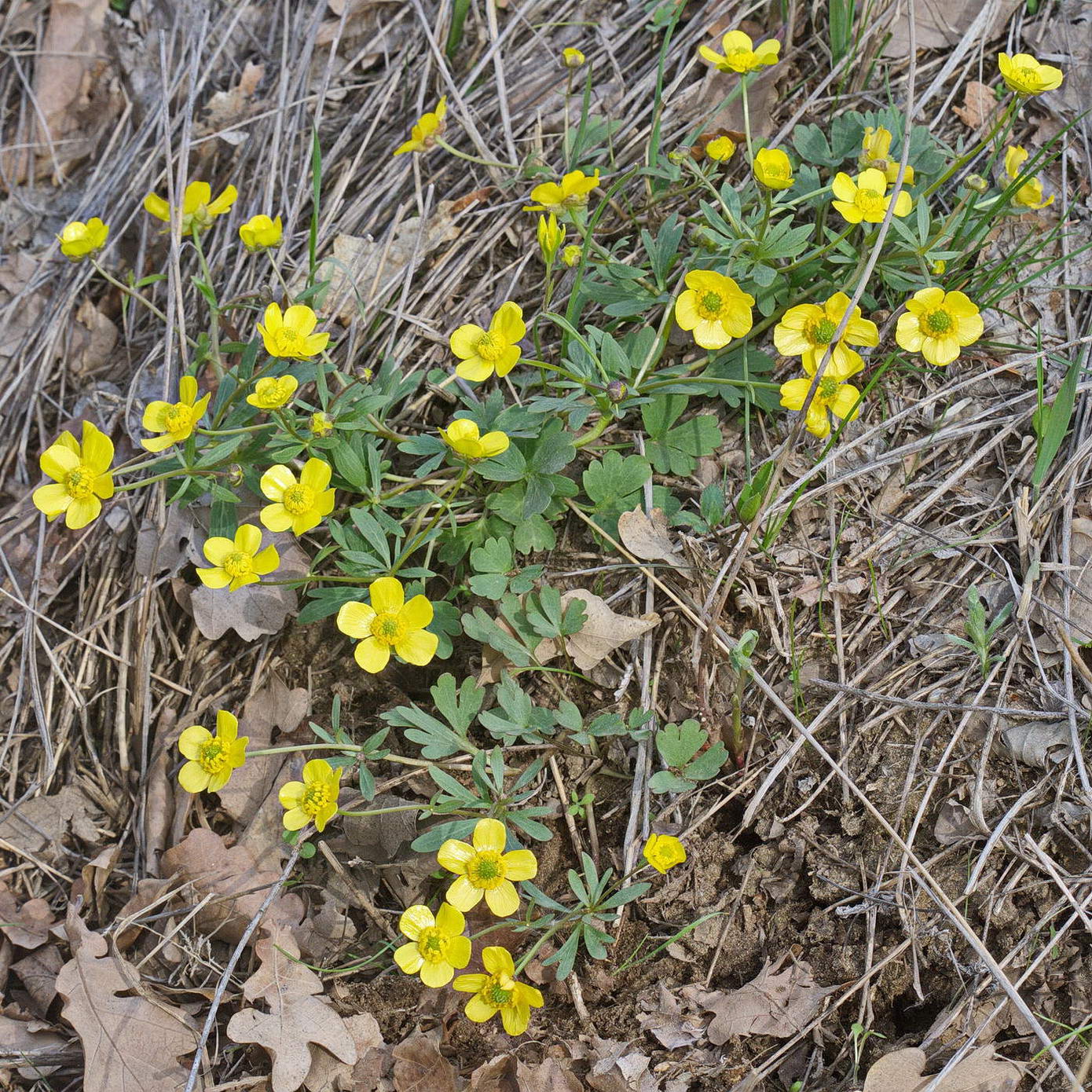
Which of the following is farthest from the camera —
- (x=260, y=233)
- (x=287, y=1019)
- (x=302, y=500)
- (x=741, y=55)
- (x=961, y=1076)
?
(x=260, y=233)

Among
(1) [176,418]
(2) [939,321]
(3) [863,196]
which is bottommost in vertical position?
(1) [176,418]

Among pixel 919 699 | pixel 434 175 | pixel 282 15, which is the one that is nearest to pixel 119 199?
pixel 282 15

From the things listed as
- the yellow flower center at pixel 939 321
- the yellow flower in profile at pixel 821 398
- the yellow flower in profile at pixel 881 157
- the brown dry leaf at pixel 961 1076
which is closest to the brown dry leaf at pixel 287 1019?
the brown dry leaf at pixel 961 1076

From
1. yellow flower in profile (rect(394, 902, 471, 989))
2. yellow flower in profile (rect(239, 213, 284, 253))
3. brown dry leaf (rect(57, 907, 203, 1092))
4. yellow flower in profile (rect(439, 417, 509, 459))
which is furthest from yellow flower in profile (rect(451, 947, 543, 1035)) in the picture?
yellow flower in profile (rect(239, 213, 284, 253))

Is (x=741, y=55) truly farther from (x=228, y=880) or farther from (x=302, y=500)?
(x=228, y=880)

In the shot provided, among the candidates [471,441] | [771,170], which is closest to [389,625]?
[471,441]

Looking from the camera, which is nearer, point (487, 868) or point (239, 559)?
point (487, 868)

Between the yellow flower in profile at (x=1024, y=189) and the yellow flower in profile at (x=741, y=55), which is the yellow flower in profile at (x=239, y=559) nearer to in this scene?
the yellow flower in profile at (x=741, y=55)

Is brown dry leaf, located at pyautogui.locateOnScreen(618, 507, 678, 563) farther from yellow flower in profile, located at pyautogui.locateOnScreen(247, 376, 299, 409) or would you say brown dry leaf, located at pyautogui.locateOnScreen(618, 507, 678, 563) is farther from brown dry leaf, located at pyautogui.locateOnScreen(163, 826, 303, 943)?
Answer: brown dry leaf, located at pyautogui.locateOnScreen(163, 826, 303, 943)

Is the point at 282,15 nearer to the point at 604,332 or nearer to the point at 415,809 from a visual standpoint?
the point at 604,332
